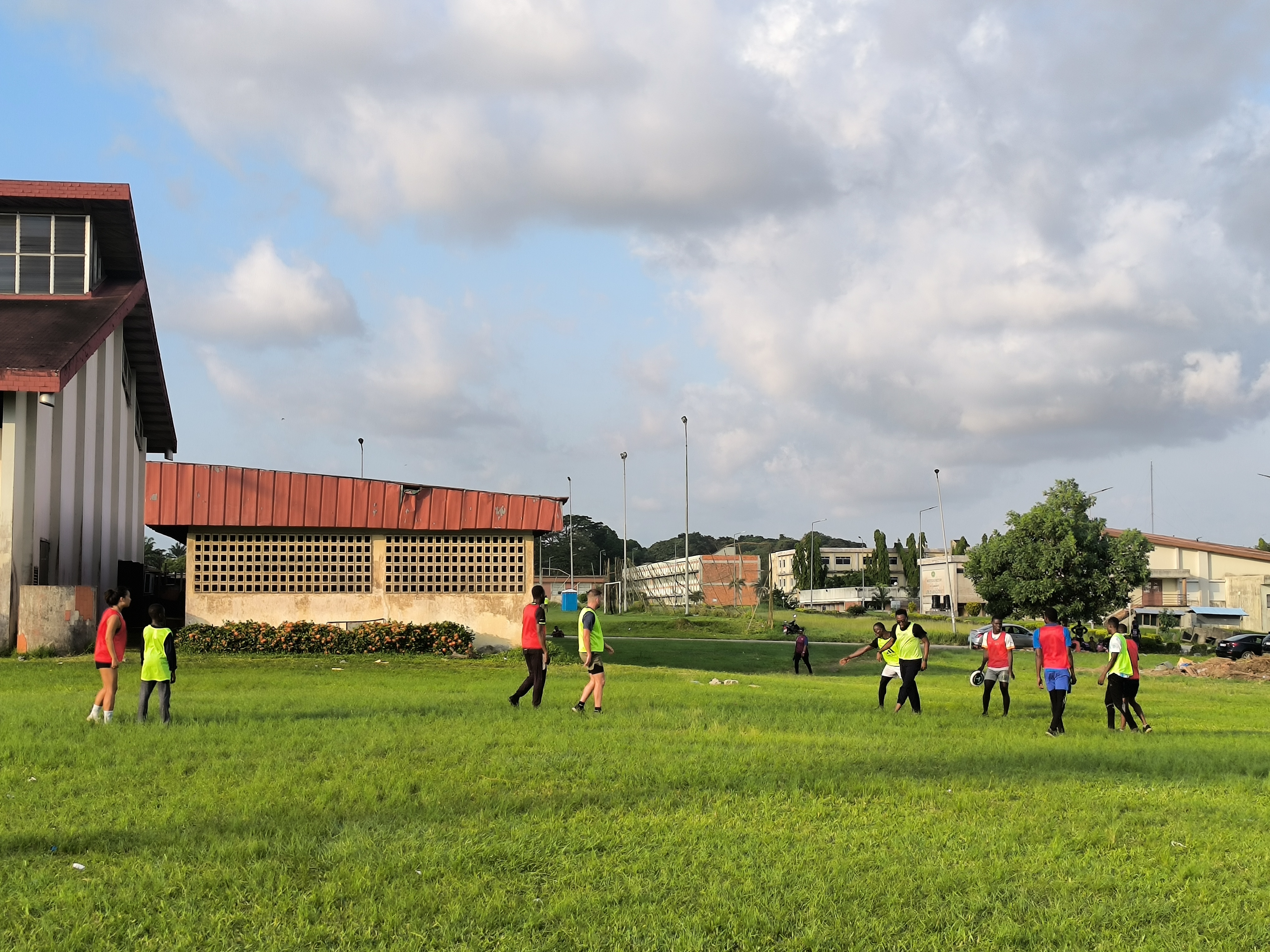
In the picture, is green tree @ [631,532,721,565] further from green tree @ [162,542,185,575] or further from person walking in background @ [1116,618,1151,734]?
person walking in background @ [1116,618,1151,734]

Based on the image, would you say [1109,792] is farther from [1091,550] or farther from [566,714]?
[1091,550]

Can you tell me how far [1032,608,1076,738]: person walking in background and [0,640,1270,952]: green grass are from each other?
1.69 ft

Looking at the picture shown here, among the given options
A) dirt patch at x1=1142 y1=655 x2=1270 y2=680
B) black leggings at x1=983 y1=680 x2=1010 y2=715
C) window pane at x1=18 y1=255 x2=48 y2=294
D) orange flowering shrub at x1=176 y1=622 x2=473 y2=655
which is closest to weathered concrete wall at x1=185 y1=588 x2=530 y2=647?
orange flowering shrub at x1=176 y1=622 x2=473 y2=655

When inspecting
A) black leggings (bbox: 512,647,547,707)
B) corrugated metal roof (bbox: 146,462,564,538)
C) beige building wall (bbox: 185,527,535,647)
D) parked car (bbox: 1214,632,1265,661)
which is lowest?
parked car (bbox: 1214,632,1265,661)

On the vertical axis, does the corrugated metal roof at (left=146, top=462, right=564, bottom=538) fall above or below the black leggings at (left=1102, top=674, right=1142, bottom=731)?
above

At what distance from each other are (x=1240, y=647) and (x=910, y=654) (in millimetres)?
39299

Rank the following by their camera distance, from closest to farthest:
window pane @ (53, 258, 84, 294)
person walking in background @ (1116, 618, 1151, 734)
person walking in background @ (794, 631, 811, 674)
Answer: person walking in background @ (1116, 618, 1151, 734) → window pane @ (53, 258, 84, 294) → person walking in background @ (794, 631, 811, 674)

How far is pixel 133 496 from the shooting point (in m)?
37.5

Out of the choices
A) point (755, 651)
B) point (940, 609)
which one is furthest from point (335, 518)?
point (940, 609)

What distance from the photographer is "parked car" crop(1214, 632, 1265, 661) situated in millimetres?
48312

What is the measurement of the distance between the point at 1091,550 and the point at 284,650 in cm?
3820

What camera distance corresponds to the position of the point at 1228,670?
120 ft

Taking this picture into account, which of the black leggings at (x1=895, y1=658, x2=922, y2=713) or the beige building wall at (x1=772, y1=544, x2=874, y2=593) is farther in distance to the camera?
the beige building wall at (x1=772, y1=544, x2=874, y2=593)

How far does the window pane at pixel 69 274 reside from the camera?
1275 inches
